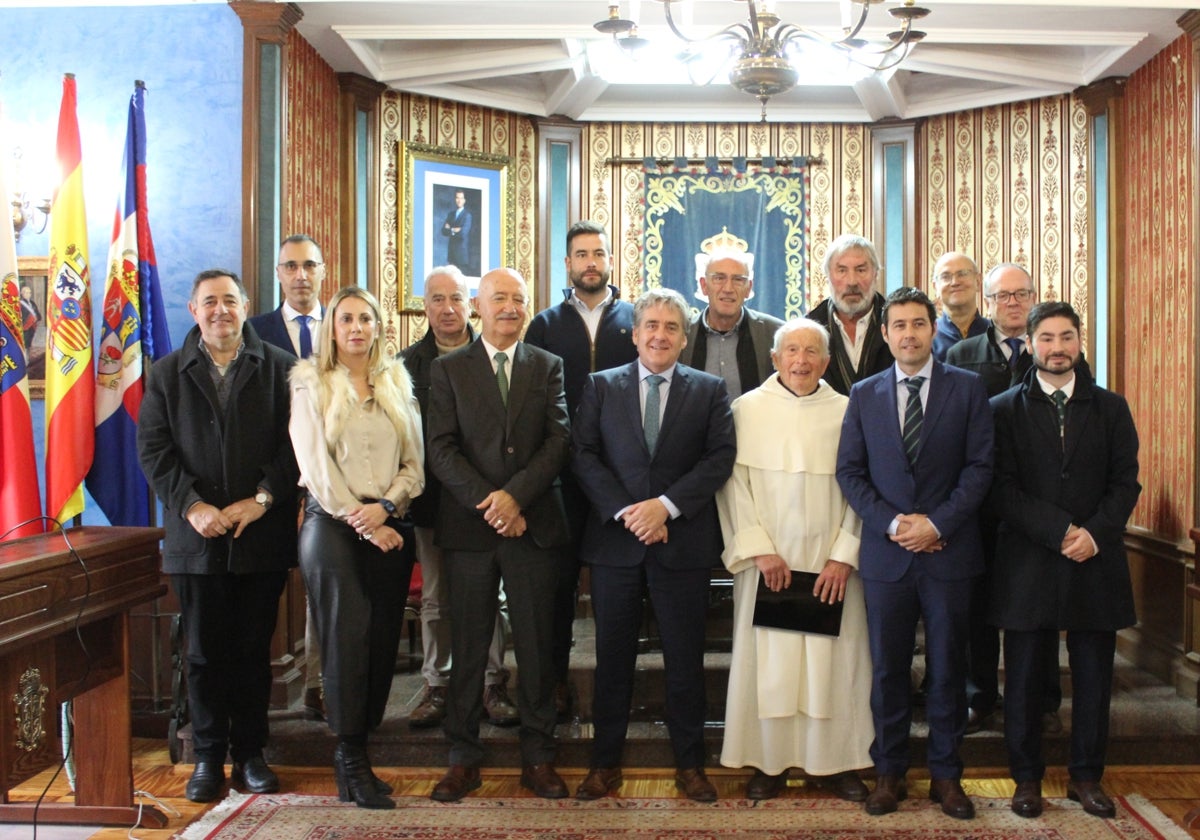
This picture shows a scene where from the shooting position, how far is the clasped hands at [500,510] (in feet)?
11.5

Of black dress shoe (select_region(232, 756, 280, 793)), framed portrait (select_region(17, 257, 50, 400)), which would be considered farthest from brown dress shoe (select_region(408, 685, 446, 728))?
framed portrait (select_region(17, 257, 50, 400))

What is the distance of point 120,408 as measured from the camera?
4.16 metres

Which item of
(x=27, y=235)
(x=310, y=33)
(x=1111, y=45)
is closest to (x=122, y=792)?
(x=27, y=235)

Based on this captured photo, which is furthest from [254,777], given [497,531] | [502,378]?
[502,378]

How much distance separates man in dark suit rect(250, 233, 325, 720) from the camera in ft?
13.6

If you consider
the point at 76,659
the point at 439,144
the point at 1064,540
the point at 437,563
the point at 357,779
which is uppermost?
the point at 439,144

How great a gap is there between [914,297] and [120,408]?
9.57ft

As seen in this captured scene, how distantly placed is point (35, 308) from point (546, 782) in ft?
9.24

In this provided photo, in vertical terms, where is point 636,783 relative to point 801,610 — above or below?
below

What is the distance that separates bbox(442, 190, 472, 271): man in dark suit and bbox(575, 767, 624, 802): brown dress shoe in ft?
12.3

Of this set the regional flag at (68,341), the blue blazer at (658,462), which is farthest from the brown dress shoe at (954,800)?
the regional flag at (68,341)

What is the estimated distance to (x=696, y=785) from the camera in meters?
3.63

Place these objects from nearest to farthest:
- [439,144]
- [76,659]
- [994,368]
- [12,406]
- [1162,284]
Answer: [76,659] < [12,406] < [994,368] < [1162,284] < [439,144]

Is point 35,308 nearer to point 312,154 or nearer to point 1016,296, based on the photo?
point 312,154
